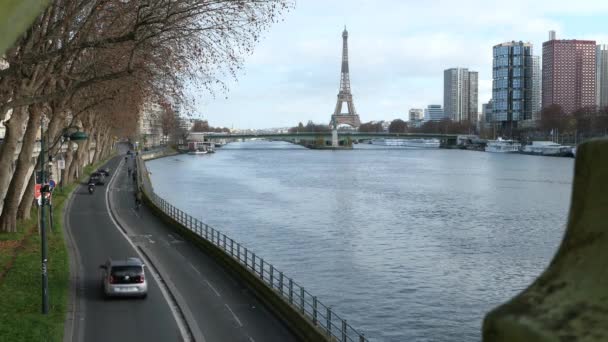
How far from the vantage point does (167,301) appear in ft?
68.3

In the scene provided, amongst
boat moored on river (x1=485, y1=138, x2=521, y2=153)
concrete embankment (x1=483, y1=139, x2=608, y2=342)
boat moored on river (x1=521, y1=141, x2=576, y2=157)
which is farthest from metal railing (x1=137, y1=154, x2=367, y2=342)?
boat moored on river (x1=485, y1=138, x2=521, y2=153)

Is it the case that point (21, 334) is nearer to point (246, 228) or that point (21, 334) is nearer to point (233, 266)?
point (233, 266)

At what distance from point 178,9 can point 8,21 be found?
20.2m

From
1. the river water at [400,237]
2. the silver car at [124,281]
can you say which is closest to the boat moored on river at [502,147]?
the river water at [400,237]

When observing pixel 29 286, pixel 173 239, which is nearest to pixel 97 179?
pixel 173 239

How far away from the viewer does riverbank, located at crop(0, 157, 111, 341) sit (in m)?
16.3

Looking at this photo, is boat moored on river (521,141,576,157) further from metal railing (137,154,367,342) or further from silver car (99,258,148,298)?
silver car (99,258,148,298)

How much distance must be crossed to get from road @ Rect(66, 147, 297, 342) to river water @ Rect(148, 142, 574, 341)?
491 centimetres

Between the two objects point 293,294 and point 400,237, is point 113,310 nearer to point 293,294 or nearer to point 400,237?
point 293,294

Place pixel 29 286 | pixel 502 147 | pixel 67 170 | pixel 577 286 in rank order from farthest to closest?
pixel 502 147 → pixel 67 170 → pixel 29 286 → pixel 577 286

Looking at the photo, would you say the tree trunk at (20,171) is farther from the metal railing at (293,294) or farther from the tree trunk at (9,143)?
the metal railing at (293,294)

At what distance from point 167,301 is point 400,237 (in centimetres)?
2327

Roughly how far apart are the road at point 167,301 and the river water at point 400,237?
4.91 metres

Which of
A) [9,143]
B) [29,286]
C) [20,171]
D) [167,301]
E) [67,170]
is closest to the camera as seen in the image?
[167,301]
